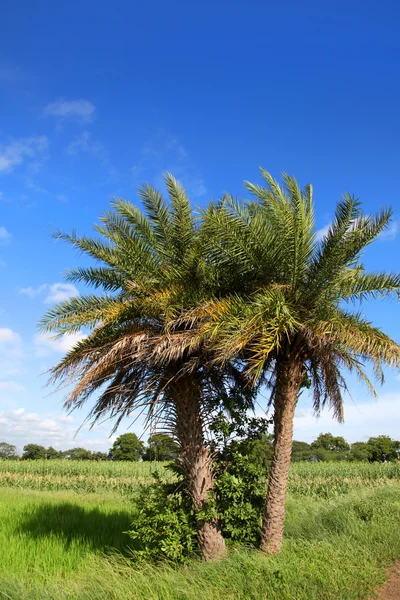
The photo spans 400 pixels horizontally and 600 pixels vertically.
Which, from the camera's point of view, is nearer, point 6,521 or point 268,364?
point 268,364

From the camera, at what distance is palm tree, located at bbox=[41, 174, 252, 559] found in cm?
1134

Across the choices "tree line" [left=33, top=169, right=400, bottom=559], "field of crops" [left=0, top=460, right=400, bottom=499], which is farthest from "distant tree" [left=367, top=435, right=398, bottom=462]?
"tree line" [left=33, top=169, right=400, bottom=559]

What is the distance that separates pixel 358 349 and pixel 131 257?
5744 mm

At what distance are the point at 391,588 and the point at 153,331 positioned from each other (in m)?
7.23

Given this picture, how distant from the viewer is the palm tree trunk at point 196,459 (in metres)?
11.1

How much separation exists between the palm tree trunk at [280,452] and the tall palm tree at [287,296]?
0.02 meters

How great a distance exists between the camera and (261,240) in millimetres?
10883

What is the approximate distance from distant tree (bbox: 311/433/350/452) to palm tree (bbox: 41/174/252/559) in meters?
61.9

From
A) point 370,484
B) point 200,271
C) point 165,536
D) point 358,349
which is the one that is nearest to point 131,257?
point 200,271

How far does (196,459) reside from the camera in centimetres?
1163

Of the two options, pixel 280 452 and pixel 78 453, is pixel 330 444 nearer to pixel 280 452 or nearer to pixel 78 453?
pixel 78 453

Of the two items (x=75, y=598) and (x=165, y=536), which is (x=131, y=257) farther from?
(x=75, y=598)

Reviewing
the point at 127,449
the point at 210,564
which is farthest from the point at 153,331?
the point at 127,449

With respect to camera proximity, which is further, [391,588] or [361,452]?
[361,452]
